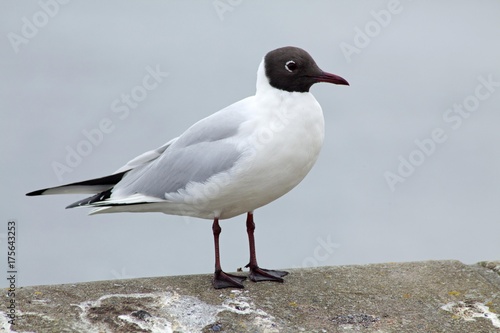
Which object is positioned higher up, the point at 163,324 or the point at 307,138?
the point at 307,138

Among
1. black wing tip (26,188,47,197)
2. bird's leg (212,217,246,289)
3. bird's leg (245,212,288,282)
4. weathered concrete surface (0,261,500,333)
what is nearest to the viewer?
weathered concrete surface (0,261,500,333)

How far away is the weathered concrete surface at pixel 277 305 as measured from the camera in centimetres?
591

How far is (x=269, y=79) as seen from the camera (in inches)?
254

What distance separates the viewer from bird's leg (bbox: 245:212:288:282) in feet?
22.5

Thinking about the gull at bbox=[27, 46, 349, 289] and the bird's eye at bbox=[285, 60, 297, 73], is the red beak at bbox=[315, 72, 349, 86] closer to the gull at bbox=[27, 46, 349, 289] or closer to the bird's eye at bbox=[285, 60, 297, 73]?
the gull at bbox=[27, 46, 349, 289]

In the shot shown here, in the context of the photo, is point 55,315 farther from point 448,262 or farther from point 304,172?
point 448,262

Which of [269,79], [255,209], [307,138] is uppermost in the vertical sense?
[269,79]

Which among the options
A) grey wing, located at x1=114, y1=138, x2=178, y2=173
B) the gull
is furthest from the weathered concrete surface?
grey wing, located at x1=114, y1=138, x2=178, y2=173

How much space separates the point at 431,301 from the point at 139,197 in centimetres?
268

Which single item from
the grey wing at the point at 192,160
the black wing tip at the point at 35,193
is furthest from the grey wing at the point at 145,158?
the black wing tip at the point at 35,193

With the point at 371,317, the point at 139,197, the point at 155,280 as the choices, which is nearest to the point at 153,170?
the point at 139,197

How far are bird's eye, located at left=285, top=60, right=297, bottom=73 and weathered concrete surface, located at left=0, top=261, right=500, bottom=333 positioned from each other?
1.89 m

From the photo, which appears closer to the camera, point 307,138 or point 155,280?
point 307,138

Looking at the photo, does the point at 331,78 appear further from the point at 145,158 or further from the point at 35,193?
the point at 35,193
